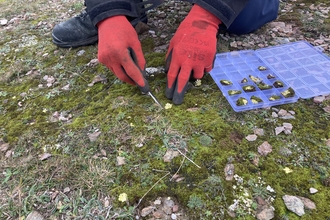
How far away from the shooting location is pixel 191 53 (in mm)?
1925

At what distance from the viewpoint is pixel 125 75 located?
197 cm

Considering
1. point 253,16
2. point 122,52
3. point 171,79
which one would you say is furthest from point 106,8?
point 253,16

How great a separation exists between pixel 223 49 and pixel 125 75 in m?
1.05

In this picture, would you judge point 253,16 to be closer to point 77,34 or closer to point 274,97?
point 274,97

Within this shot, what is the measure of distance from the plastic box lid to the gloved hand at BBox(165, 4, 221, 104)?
0.26 metres

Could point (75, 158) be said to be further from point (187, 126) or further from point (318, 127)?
point (318, 127)

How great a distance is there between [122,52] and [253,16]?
139 centimetres

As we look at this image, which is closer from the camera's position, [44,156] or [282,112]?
[44,156]

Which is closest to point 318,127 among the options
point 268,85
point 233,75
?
point 268,85

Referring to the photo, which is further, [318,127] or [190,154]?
[318,127]

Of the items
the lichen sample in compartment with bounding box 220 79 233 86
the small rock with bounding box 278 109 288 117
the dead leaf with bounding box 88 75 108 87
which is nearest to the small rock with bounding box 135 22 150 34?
the dead leaf with bounding box 88 75 108 87

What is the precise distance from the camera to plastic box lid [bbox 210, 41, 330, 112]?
1978 millimetres

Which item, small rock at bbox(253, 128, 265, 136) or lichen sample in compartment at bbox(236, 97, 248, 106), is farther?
lichen sample in compartment at bbox(236, 97, 248, 106)

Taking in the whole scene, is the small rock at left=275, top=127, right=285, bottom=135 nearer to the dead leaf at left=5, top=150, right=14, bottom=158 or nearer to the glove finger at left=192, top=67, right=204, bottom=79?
the glove finger at left=192, top=67, right=204, bottom=79
